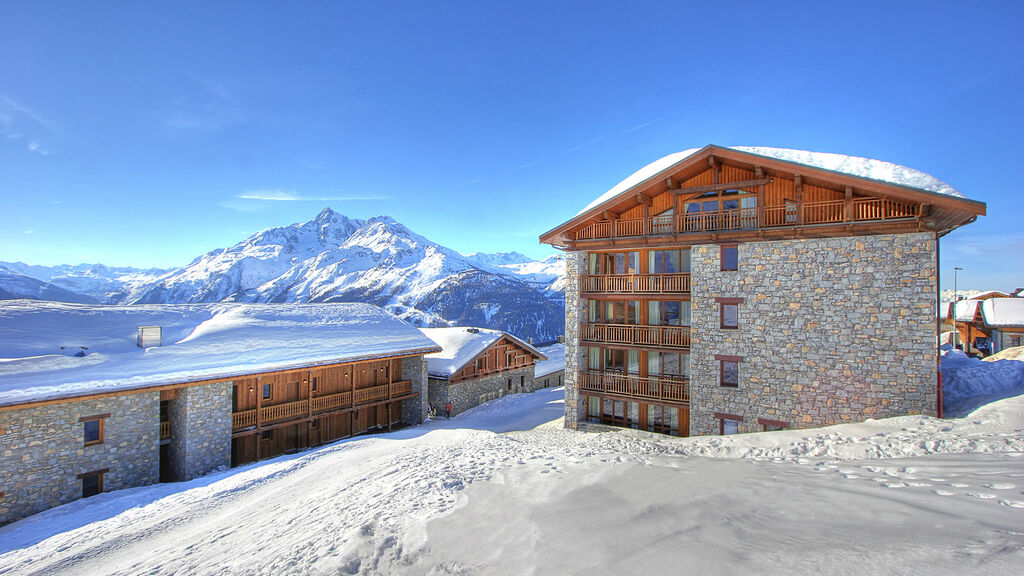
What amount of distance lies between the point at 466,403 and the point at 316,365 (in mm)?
10498

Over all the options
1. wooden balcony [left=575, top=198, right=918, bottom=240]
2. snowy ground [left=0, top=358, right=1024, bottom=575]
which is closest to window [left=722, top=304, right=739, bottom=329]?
wooden balcony [left=575, top=198, right=918, bottom=240]

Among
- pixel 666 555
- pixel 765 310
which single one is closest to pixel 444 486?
pixel 666 555

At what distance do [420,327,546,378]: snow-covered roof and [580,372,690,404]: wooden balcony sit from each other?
395 inches

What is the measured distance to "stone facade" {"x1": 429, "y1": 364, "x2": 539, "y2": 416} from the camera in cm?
2525

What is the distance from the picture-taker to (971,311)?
38.8 meters

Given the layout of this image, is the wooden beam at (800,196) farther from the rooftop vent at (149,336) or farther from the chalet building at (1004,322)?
the chalet building at (1004,322)

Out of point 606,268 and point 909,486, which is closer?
point 909,486

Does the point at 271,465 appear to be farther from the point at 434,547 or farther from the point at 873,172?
the point at 873,172

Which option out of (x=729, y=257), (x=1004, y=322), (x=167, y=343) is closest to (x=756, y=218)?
(x=729, y=257)

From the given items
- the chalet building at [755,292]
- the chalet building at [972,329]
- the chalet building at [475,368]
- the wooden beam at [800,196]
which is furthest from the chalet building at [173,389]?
the chalet building at [972,329]

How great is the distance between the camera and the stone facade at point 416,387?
2362 centimetres

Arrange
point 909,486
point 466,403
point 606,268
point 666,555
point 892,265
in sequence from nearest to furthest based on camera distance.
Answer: point 666,555
point 909,486
point 892,265
point 606,268
point 466,403

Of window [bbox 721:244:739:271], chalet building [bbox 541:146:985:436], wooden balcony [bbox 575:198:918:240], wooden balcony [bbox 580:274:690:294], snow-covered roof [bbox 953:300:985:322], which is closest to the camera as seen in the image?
chalet building [bbox 541:146:985:436]

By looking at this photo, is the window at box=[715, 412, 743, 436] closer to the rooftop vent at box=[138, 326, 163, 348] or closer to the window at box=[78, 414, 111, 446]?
the window at box=[78, 414, 111, 446]
